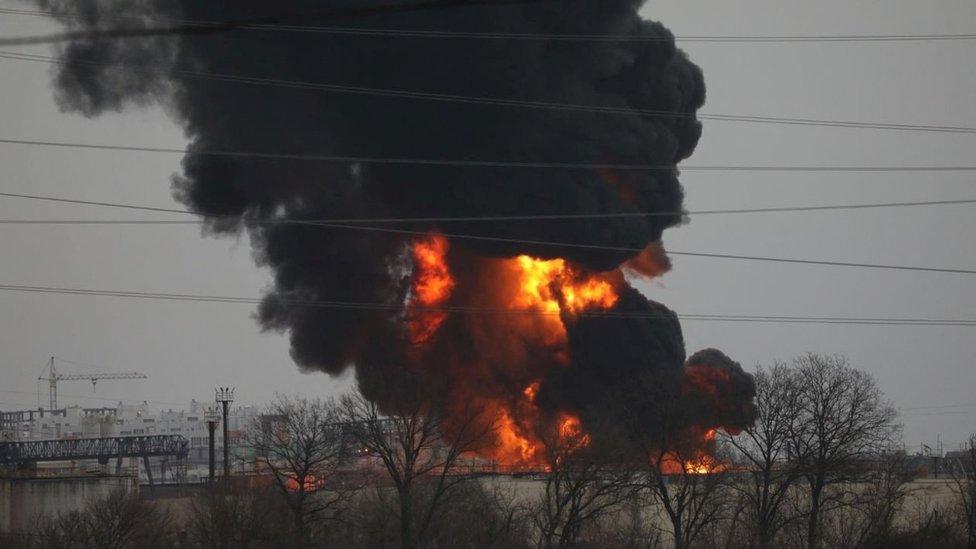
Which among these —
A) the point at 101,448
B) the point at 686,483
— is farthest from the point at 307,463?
the point at 101,448

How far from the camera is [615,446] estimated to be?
64.5m

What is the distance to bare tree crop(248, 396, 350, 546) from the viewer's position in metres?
62.0

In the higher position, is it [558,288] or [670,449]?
[558,288]

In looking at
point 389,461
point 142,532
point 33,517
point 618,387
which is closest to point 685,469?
point 618,387

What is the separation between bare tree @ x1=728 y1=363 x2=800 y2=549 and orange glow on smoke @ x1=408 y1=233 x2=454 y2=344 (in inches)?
725

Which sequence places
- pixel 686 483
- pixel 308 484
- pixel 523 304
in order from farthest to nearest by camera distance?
1. pixel 523 304
2. pixel 308 484
3. pixel 686 483

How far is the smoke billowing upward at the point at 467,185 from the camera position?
65062 millimetres

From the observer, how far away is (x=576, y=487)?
60.7m

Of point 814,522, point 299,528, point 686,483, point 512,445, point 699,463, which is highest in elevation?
point 512,445

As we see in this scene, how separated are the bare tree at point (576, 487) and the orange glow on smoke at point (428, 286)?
9.67m

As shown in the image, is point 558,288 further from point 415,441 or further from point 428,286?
point 415,441

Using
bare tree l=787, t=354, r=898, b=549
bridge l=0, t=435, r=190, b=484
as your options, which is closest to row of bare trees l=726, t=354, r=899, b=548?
bare tree l=787, t=354, r=898, b=549

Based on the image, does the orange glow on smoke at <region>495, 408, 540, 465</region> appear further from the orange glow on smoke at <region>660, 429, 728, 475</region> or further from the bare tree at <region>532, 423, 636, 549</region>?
the orange glow on smoke at <region>660, 429, 728, 475</region>

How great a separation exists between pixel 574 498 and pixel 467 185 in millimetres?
17453
